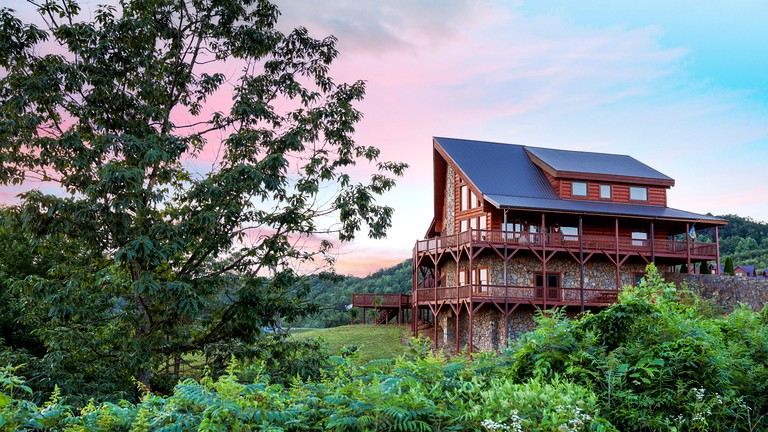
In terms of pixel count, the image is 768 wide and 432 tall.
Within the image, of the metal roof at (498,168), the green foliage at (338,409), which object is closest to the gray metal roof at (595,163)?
the metal roof at (498,168)


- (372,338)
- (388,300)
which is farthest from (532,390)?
(388,300)

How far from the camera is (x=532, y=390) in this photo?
5.21 meters

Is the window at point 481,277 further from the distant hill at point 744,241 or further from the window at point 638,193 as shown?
the distant hill at point 744,241

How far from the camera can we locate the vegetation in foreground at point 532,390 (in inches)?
177

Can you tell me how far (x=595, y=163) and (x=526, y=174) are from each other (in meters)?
4.76

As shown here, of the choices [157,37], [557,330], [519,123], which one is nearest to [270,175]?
[157,37]

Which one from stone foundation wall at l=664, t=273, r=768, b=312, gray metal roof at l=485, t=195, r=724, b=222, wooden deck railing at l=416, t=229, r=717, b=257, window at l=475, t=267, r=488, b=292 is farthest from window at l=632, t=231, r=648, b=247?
window at l=475, t=267, r=488, b=292

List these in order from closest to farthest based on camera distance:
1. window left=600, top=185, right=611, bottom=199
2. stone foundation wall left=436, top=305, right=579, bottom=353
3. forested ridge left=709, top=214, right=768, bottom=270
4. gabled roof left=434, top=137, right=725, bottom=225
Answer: stone foundation wall left=436, top=305, right=579, bottom=353 < gabled roof left=434, top=137, right=725, bottom=225 < window left=600, top=185, right=611, bottom=199 < forested ridge left=709, top=214, right=768, bottom=270

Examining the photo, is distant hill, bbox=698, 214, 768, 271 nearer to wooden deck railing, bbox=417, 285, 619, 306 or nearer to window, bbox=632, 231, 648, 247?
window, bbox=632, 231, 648, 247

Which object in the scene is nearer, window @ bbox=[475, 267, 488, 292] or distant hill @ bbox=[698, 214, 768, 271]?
window @ bbox=[475, 267, 488, 292]

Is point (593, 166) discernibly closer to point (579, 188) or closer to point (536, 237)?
point (579, 188)

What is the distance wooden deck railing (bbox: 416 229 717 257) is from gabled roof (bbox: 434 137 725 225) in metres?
1.44

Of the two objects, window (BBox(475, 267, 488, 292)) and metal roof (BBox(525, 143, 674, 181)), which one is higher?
metal roof (BBox(525, 143, 674, 181))

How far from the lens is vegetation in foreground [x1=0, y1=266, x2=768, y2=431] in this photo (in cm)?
448
